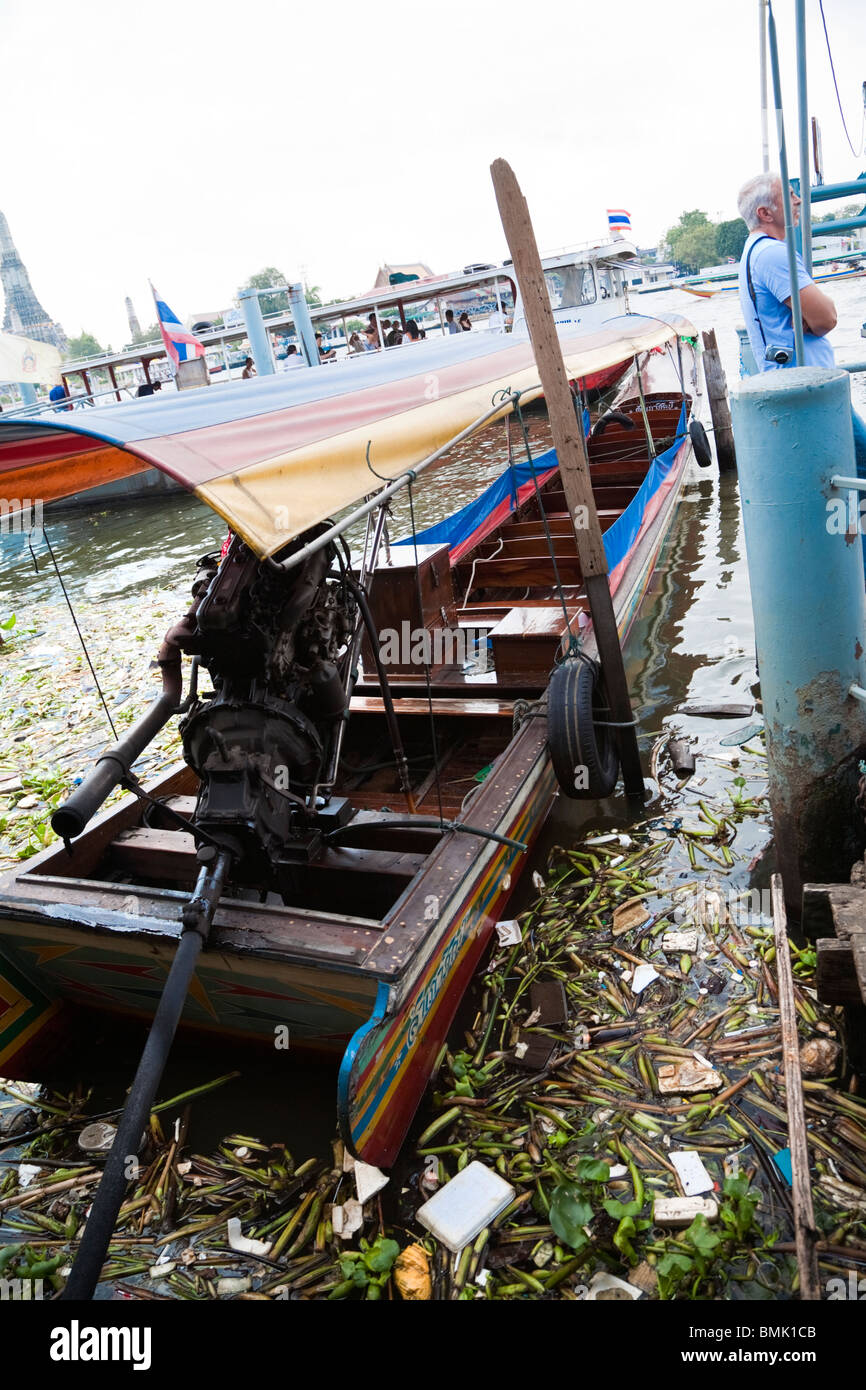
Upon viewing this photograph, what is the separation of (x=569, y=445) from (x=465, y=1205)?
3.98 meters

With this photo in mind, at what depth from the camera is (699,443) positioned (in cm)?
1336

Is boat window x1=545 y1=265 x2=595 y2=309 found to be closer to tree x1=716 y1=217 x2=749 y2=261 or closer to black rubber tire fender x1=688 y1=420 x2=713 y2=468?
black rubber tire fender x1=688 y1=420 x2=713 y2=468

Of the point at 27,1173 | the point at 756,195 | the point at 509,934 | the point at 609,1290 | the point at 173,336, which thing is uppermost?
the point at 173,336

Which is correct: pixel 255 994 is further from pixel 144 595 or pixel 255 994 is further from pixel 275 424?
pixel 144 595

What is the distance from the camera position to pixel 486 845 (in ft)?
13.2

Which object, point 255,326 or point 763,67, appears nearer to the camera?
point 763,67

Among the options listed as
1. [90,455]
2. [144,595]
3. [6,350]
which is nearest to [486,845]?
[90,455]

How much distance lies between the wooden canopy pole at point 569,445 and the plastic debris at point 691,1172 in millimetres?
2672

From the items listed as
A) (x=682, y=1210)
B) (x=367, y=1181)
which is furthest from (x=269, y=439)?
(x=682, y=1210)

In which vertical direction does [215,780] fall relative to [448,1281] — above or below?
above

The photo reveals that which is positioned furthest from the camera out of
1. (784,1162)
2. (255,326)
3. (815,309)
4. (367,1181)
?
(255,326)

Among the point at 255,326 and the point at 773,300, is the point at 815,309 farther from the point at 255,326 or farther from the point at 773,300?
the point at 255,326
